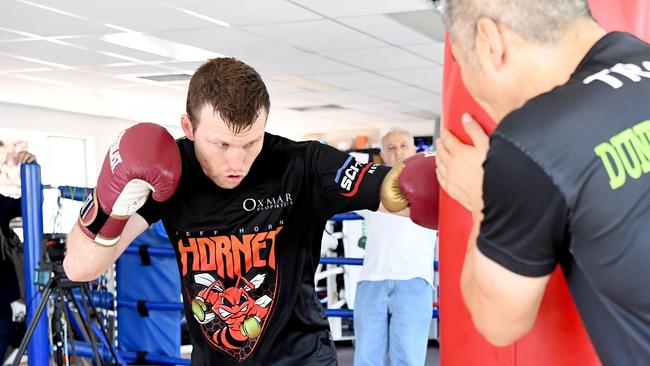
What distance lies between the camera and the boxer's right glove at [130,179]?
5.49 feet

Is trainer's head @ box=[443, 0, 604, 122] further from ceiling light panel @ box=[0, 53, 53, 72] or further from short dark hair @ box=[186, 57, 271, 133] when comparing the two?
ceiling light panel @ box=[0, 53, 53, 72]

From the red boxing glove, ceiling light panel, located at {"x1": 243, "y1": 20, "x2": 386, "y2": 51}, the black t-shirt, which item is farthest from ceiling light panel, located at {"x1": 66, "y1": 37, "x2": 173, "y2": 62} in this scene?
the red boxing glove

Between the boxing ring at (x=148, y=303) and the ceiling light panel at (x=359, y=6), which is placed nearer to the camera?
the boxing ring at (x=148, y=303)

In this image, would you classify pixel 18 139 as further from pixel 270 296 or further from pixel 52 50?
pixel 270 296

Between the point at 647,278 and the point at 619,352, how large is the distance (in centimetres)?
12

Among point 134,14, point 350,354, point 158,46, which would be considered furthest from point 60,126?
point 350,354

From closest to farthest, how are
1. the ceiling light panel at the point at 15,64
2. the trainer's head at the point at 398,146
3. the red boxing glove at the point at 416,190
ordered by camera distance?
the red boxing glove at the point at 416,190, the trainer's head at the point at 398,146, the ceiling light panel at the point at 15,64

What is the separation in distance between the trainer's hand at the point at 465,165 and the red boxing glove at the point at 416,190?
0.90ft

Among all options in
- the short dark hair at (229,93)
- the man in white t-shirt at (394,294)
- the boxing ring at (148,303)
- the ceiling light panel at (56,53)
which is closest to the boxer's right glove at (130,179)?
the short dark hair at (229,93)

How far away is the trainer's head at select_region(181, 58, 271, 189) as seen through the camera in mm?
1607

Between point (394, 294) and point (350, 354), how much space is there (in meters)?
2.54

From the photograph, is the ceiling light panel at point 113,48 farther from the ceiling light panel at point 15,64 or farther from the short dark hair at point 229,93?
the short dark hair at point 229,93

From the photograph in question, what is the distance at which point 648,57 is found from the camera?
99 cm

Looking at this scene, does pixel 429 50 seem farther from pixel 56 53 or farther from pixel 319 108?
pixel 319 108
